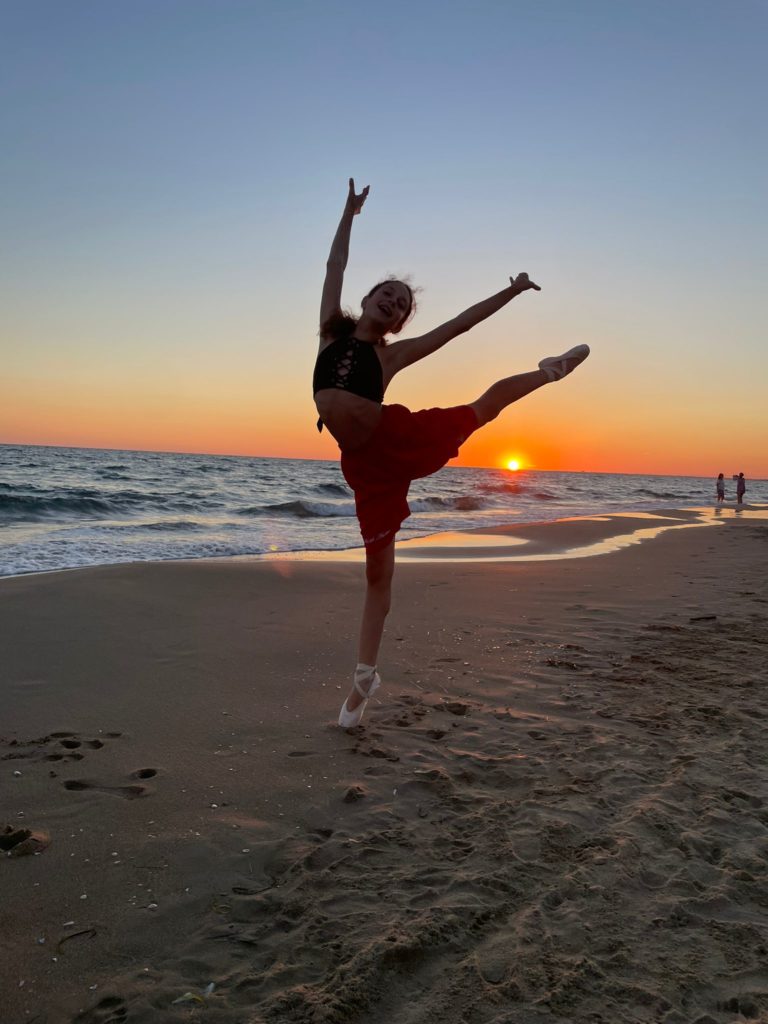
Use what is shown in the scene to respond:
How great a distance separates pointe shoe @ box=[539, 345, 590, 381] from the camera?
3785 mm

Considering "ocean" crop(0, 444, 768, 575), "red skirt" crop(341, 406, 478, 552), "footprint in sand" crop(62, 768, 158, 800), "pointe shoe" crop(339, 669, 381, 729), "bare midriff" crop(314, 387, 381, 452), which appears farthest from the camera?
"ocean" crop(0, 444, 768, 575)

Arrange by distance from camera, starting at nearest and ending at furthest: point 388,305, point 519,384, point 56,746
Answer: point 56,746
point 388,305
point 519,384

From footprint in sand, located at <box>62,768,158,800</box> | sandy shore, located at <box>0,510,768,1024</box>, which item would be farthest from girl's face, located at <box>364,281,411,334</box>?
footprint in sand, located at <box>62,768,158,800</box>

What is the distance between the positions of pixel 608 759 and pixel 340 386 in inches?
81.4

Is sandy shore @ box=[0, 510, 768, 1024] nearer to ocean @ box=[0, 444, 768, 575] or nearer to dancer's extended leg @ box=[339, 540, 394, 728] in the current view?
dancer's extended leg @ box=[339, 540, 394, 728]

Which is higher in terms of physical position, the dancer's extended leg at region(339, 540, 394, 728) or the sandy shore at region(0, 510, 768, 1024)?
the dancer's extended leg at region(339, 540, 394, 728)

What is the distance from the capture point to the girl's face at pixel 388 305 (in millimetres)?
3311

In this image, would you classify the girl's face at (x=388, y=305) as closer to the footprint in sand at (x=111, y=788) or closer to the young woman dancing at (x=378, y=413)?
the young woman dancing at (x=378, y=413)

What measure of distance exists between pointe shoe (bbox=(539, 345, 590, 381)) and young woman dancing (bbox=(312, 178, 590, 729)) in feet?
0.83

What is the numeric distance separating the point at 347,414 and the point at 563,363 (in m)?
1.44

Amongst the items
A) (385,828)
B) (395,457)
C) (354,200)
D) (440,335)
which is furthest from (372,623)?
(354,200)

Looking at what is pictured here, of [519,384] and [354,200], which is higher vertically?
[354,200]

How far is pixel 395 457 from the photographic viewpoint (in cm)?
328

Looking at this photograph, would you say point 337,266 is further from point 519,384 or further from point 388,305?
point 519,384
